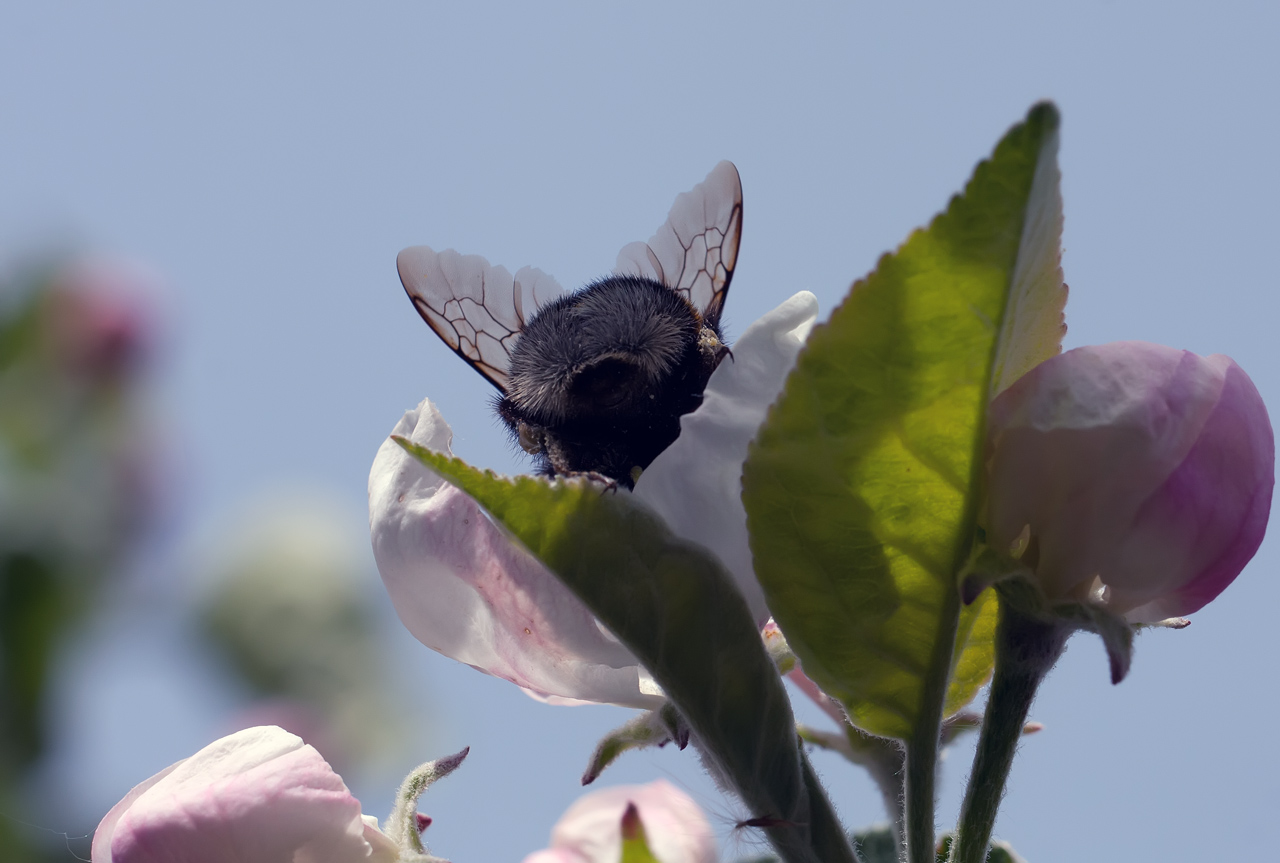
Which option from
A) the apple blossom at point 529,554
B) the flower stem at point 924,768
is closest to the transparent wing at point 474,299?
the apple blossom at point 529,554

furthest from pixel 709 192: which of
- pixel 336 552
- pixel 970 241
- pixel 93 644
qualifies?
pixel 336 552

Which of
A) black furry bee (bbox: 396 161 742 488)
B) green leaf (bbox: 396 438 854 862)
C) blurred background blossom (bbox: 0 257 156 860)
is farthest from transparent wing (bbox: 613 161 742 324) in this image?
blurred background blossom (bbox: 0 257 156 860)

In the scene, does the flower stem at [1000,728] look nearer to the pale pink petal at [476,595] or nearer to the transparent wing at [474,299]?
the pale pink petal at [476,595]

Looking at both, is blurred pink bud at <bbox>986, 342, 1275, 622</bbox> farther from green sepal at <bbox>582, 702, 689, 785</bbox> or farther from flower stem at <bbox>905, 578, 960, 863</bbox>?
green sepal at <bbox>582, 702, 689, 785</bbox>

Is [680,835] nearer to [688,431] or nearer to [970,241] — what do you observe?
[688,431]

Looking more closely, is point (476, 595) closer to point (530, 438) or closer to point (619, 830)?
point (530, 438)

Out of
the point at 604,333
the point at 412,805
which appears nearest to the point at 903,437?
the point at 604,333
